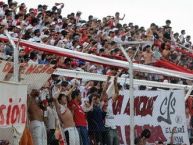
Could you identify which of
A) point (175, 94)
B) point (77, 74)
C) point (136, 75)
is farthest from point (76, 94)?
point (136, 75)

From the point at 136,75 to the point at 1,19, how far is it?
4.19 m

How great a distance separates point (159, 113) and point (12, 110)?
5.92 metres

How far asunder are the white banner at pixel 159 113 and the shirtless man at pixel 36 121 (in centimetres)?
329

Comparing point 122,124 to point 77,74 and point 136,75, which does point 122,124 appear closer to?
point 77,74

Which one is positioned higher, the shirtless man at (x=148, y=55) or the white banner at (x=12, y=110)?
the shirtless man at (x=148, y=55)

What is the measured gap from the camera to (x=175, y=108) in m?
18.3

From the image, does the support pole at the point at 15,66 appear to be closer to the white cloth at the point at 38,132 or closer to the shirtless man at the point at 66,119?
the white cloth at the point at 38,132

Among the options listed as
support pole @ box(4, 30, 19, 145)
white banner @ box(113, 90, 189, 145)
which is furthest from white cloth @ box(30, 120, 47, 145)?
white banner @ box(113, 90, 189, 145)

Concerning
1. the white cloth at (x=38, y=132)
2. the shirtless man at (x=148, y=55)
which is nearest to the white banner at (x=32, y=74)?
the white cloth at (x=38, y=132)

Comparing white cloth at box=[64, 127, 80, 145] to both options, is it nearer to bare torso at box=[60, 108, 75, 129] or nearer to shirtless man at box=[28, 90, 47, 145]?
bare torso at box=[60, 108, 75, 129]

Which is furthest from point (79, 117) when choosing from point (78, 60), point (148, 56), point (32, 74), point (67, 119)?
point (148, 56)

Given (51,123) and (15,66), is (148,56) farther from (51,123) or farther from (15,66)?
(15,66)

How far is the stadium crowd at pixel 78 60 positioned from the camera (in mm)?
15477

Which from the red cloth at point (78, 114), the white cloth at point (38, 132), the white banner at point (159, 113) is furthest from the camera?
the white banner at point (159, 113)
